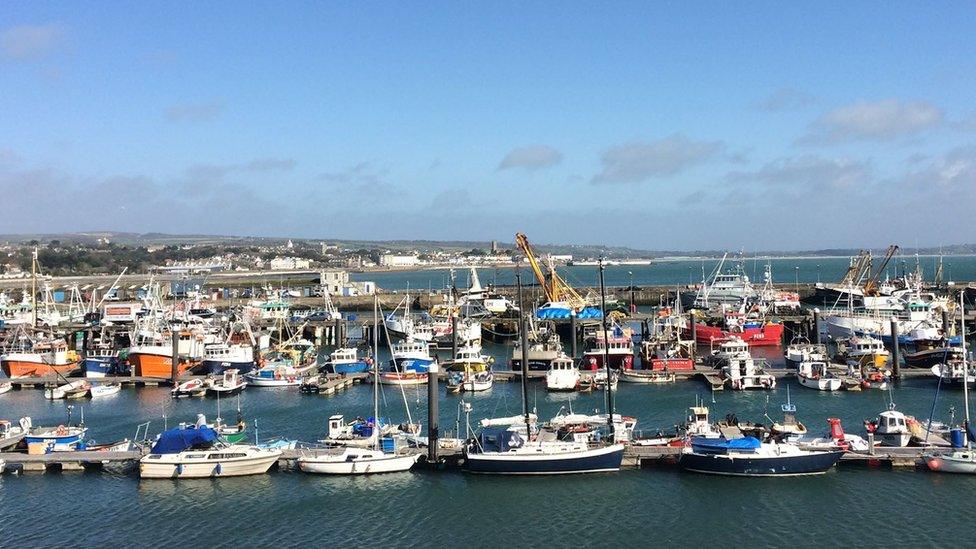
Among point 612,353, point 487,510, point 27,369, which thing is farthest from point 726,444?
point 27,369

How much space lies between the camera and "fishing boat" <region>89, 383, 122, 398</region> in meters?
41.7

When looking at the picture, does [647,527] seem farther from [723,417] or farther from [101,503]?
[101,503]

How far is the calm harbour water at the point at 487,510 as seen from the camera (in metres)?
21.8

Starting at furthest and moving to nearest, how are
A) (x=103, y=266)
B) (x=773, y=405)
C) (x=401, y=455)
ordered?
(x=103, y=266) < (x=773, y=405) < (x=401, y=455)

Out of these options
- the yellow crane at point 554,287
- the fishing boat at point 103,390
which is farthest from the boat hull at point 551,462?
the yellow crane at point 554,287

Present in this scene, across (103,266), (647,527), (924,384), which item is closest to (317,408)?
(647,527)

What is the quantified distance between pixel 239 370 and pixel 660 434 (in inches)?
1016

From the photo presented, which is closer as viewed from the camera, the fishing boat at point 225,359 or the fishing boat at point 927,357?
the fishing boat at point 927,357

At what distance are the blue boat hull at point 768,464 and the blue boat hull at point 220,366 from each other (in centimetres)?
2856

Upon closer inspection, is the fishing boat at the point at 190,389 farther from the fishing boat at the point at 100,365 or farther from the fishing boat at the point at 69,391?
the fishing boat at the point at 100,365

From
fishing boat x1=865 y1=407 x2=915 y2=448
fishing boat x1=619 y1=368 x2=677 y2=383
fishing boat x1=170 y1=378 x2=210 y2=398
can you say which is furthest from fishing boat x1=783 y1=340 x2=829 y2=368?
fishing boat x1=170 y1=378 x2=210 y2=398

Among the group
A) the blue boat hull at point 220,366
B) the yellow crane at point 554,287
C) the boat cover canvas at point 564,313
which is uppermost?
the yellow crane at point 554,287

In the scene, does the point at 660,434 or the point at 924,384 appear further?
the point at 924,384

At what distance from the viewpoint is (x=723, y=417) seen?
111ft
